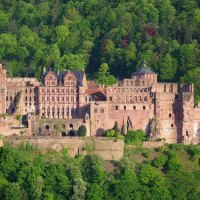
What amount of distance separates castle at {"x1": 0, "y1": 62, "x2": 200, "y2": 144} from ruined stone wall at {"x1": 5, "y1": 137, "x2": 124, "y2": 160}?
2.12m

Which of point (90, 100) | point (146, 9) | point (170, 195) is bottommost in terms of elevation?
point (170, 195)

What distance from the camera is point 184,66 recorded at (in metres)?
107

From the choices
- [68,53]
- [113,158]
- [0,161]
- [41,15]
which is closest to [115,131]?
[113,158]

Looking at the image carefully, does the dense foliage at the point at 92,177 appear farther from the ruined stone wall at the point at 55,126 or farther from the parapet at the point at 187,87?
the parapet at the point at 187,87

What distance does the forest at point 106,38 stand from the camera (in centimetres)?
10975

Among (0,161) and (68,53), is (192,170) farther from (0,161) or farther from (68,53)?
(68,53)

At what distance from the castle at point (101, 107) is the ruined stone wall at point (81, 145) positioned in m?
2.12

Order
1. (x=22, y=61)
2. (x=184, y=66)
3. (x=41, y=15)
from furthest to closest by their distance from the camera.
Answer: (x=41, y=15), (x=22, y=61), (x=184, y=66)

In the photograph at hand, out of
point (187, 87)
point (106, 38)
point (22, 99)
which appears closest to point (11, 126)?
point (22, 99)

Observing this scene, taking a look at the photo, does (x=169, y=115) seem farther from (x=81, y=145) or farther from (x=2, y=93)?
(x=2, y=93)

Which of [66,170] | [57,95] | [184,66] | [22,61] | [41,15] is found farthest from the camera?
[41,15]

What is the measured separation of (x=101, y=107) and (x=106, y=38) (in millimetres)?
27742

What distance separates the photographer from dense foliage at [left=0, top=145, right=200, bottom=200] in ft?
285

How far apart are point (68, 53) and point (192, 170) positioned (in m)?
32.1
